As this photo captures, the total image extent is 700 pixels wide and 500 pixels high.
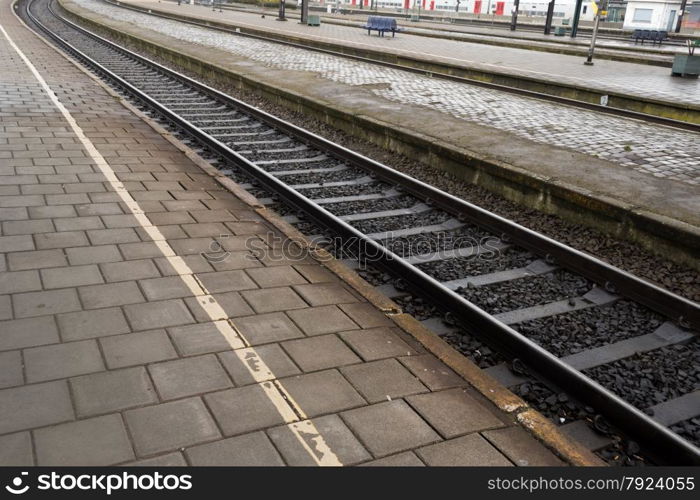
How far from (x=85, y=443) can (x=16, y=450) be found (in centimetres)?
28

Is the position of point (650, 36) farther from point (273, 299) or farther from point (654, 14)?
point (273, 299)

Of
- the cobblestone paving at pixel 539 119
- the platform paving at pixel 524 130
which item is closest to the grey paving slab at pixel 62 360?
the platform paving at pixel 524 130

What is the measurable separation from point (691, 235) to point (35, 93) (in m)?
11.4

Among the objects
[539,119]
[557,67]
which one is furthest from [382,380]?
[557,67]

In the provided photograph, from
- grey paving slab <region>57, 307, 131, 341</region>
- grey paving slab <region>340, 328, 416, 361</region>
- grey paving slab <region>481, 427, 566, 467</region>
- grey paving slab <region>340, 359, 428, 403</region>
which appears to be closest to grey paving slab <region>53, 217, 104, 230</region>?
grey paving slab <region>57, 307, 131, 341</region>

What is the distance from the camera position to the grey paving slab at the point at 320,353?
3.48m

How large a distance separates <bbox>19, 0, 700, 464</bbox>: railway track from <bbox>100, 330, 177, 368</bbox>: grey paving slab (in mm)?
1805

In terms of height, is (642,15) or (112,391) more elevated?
(642,15)

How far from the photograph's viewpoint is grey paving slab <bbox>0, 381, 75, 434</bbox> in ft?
9.15

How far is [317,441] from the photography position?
A: 282 centimetres

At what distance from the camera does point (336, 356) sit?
141 inches

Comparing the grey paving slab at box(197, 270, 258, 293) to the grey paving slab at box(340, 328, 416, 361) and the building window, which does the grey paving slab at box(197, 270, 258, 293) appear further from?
the building window
